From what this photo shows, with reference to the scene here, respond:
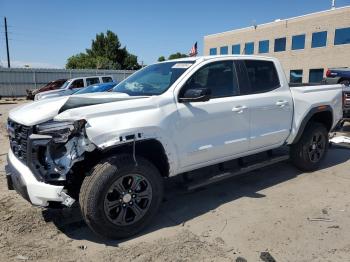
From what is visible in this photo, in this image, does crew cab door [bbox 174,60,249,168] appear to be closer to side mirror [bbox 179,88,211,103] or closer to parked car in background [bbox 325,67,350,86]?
side mirror [bbox 179,88,211,103]

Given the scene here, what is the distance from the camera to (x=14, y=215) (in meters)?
4.16

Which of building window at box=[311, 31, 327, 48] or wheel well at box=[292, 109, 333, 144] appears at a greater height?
building window at box=[311, 31, 327, 48]

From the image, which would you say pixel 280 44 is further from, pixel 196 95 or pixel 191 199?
pixel 196 95

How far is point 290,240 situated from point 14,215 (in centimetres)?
319

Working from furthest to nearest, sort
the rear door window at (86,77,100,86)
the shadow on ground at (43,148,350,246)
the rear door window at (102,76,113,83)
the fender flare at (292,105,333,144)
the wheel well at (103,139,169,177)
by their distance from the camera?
the rear door window at (102,76,113,83), the rear door window at (86,77,100,86), the fender flare at (292,105,333,144), the shadow on ground at (43,148,350,246), the wheel well at (103,139,169,177)

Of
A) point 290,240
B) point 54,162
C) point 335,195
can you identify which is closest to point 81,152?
point 54,162

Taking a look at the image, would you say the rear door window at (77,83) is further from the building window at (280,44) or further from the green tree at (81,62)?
the green tree at (81,62)

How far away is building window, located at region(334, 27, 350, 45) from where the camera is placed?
102 ft

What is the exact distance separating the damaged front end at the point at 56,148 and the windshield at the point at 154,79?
111 cm

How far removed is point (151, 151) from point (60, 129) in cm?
104

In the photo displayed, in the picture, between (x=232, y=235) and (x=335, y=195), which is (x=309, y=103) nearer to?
(x=335, y=195)

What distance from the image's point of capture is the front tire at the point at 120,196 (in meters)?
3.29

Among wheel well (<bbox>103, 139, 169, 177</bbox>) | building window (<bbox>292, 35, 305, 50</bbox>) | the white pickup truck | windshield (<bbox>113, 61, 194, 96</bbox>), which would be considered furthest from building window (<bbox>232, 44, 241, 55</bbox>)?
wheel well (<bbox>103, 139, 169, 177</bbox>)

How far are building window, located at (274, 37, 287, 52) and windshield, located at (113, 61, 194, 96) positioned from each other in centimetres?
3638
